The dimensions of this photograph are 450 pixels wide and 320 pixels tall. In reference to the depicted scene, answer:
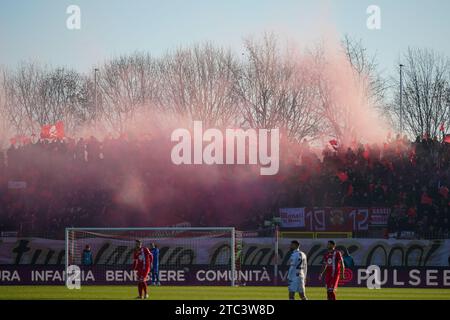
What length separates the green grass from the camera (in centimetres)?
3212

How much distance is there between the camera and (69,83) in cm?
4616

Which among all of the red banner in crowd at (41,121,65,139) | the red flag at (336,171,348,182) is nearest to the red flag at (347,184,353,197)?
the red flag at (336,171,348,182)

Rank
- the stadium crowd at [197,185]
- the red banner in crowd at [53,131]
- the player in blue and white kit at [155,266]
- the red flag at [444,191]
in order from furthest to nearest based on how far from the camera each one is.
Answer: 1. the red banner in crowd at [53,131]
2. the stadium crowd at [197,185]
3. the red flag at [444,191]
4. the player in blue and white kit at [155,266]

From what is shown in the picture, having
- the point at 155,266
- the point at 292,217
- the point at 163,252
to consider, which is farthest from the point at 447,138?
the point at 155,266

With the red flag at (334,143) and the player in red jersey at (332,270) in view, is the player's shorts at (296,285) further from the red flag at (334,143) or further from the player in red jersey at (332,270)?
the red flag at (334,143)

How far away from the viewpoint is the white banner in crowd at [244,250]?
138 feet

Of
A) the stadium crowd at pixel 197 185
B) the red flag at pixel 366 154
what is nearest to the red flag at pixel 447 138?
the stadium crowd at pixel 197 185

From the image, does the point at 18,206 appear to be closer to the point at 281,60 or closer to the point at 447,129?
the point at 281,60

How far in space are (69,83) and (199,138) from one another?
7025 mm

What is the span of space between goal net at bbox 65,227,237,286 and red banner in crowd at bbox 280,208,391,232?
3.73 meters

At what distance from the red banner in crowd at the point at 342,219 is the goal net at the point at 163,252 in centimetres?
373

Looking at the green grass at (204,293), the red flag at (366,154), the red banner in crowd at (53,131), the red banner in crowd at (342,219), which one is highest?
the red banner in crowd at (53,131)

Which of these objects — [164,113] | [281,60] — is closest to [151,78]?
[164,113]

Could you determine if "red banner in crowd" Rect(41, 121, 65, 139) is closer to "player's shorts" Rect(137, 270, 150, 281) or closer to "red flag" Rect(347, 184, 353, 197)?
"red flag" Rect(347, 184, 353, 197)
